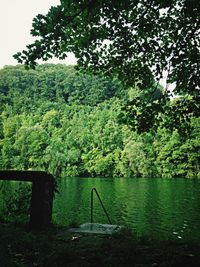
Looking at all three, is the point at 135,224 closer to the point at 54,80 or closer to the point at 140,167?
the point at 140,167

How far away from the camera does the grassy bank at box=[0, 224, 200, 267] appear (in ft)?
16.0

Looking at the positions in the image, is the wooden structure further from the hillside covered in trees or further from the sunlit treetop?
the hillside covered in trees

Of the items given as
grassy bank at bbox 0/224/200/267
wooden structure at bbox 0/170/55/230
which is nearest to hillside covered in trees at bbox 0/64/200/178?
wooden structure at bbox 0/170/55/230

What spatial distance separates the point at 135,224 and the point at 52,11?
47.9 ft

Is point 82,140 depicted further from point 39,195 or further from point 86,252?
point 86,252

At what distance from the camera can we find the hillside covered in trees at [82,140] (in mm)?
83562

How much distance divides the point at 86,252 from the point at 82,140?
337 ft

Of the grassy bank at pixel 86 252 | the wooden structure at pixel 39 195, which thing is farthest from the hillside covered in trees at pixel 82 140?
the grassy bank at pixel 86 252

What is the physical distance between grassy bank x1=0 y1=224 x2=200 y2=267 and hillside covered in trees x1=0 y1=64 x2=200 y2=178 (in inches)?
1938

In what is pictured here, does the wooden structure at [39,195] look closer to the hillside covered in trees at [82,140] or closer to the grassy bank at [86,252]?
the grassy bank at [86,252]

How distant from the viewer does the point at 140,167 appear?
85812 millimetres

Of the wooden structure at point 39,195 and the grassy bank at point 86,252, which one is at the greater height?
the wooden structure at point 39,195

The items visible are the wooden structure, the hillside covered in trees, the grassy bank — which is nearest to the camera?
the grassy bank

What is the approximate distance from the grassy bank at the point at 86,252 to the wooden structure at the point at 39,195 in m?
1.01
